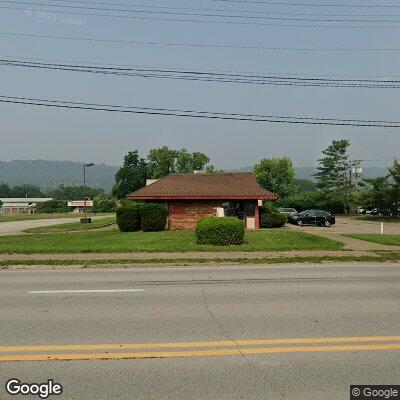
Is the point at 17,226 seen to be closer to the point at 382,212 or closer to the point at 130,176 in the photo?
the point at 382,212

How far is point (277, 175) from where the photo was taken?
88188mm

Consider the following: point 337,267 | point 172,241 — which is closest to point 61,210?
point 172,241

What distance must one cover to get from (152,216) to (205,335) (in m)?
20.5

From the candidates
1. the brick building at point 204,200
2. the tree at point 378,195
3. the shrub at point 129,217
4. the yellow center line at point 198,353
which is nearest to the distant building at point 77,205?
the tree at point 378,195

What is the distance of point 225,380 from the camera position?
473cm

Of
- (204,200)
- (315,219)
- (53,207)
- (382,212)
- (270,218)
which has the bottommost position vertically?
(53,207)

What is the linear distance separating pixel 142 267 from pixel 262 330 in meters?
7.88

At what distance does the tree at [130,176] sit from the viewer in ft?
376

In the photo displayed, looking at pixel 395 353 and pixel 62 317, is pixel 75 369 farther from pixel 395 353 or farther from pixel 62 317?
pixel 395 353

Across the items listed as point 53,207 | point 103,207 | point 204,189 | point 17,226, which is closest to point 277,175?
point 103,207

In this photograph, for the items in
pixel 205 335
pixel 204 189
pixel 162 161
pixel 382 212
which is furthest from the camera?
pixel 162 161

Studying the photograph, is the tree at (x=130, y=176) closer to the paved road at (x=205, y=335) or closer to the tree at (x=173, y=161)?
the tree at (x=173, y=161)

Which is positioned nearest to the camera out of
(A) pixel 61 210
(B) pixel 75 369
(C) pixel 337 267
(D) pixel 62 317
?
(B) pixel 75 369

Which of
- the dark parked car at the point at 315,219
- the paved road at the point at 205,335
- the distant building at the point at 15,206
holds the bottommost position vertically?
the distant building at the point at 15,206
